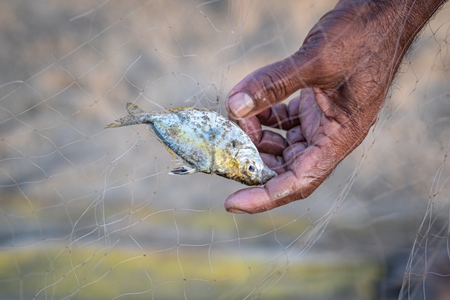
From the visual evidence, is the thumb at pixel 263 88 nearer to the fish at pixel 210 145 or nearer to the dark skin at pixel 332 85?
the dark skin at pixel 332 85

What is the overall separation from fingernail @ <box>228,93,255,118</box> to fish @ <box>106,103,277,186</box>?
26 centimetres

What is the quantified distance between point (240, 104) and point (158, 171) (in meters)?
1.53

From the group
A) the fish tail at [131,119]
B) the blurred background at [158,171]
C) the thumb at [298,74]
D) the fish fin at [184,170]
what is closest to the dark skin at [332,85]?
the thumb at [298,74]

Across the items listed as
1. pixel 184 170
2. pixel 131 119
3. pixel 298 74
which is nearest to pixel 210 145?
pixel 184 170

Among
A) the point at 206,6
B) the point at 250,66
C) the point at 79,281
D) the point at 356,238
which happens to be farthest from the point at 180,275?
the point at 206,6

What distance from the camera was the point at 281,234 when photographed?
2.98 m

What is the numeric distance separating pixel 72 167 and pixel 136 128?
0.41 meters

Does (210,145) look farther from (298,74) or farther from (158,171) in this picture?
(158,171)

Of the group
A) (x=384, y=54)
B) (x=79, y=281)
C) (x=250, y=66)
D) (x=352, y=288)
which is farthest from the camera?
(x=250, y=66)

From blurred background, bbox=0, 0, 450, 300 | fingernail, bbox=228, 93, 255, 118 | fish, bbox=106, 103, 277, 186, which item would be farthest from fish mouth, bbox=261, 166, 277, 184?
blurred background, bbox=0, 0, 450, 300

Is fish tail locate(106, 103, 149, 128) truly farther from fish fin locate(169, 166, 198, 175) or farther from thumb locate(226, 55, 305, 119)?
thumb locate(226, 55, 305, 119)

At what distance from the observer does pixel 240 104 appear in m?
1.49

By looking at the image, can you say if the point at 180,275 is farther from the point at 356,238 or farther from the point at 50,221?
the point at 356,238

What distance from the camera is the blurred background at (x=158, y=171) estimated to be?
277 centimetres
